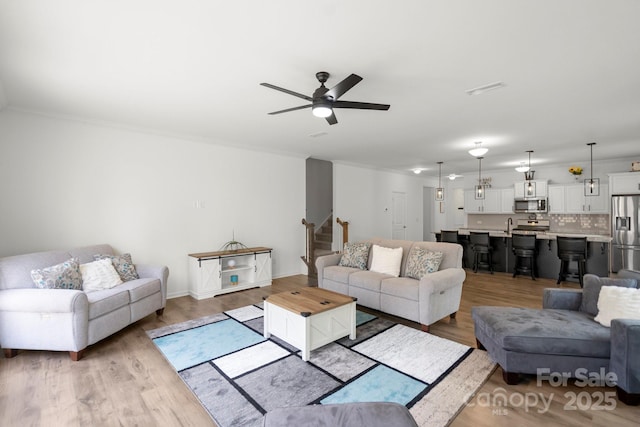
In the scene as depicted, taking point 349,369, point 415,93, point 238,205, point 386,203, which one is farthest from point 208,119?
point 386,203

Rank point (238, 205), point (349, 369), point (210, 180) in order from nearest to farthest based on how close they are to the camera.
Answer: point (349, 369) → point (210, 180) → point (238, 205)

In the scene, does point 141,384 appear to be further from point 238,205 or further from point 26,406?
point 238,205

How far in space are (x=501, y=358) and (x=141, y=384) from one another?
2912 mm

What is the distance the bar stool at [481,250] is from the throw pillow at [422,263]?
3272 mm

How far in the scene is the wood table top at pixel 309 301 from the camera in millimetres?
2863

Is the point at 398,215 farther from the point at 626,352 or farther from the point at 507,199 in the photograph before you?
the point at 626,352

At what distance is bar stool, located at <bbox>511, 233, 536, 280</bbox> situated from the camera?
603cm

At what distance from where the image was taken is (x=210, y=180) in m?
5.20

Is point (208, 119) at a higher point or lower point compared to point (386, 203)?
higher

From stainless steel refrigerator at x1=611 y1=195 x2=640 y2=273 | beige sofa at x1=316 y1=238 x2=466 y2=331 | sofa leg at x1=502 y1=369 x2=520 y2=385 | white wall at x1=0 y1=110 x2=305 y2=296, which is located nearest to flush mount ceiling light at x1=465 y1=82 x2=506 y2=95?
beige sofa at x1=316 y1=238 x2=466 y2=331

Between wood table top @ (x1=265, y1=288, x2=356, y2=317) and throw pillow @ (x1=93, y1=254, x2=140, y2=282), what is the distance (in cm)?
189

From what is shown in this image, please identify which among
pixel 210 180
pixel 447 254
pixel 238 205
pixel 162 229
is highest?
pixel 210 180

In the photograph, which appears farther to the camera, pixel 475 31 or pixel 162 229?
pixel 162 229

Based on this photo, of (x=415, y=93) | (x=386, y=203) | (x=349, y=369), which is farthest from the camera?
(x=386, y=203)
